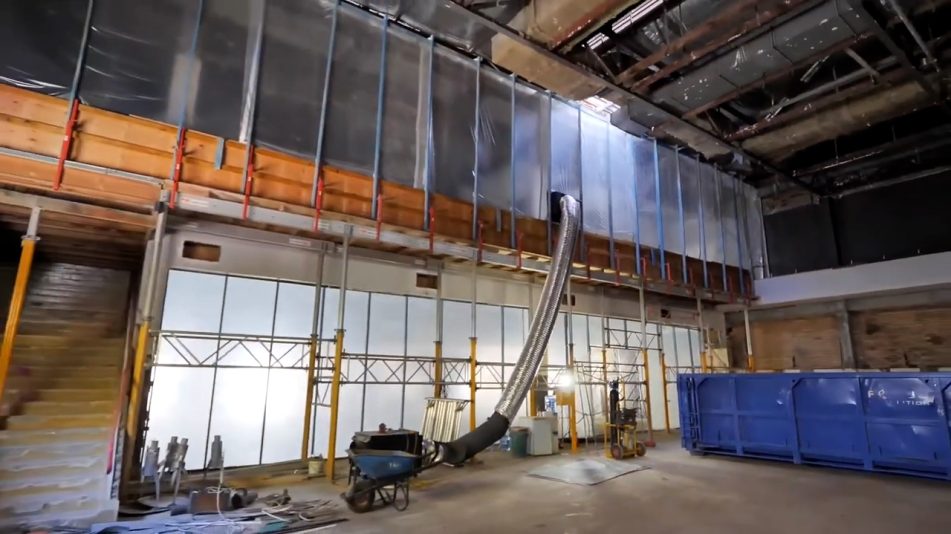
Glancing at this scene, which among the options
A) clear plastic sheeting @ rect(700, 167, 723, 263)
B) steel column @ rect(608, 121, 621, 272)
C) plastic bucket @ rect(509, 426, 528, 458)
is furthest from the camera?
clear plastic sheeting @ rect(700, 167, 723, 263)

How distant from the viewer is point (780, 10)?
Result: 795 centimetres

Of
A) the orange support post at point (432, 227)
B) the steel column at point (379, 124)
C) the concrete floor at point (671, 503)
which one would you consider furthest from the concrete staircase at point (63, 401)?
the orange support post at point (432, 227)

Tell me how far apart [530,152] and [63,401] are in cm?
1018

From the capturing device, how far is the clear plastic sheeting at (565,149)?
12.2 meters

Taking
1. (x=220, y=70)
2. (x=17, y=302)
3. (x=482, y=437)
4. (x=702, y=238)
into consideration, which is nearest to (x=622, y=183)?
(x=702, y=238)

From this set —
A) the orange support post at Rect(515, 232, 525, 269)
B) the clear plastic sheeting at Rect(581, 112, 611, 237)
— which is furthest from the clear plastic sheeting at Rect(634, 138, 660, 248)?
the orange support post at Rect(515, 232, 525, 269)

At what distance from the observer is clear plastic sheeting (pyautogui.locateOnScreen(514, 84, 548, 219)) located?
11398 millimetres

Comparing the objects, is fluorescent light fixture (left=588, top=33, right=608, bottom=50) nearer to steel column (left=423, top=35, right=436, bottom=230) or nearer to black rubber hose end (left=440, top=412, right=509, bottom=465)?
steel column (left=423, top=35, right=436, bottom=230)

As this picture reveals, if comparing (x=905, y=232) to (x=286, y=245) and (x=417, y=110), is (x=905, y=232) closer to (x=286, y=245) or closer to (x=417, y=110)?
(x=417, y=110)

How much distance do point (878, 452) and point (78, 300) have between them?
618 inches

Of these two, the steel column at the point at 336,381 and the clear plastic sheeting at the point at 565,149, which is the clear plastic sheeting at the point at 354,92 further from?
the clear plastic sheeting at the point at 565,149

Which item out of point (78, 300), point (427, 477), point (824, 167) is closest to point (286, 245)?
point (78, 300)

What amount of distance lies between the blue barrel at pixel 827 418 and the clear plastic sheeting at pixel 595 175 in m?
4.53

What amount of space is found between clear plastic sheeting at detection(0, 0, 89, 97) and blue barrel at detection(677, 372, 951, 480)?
1326cm
